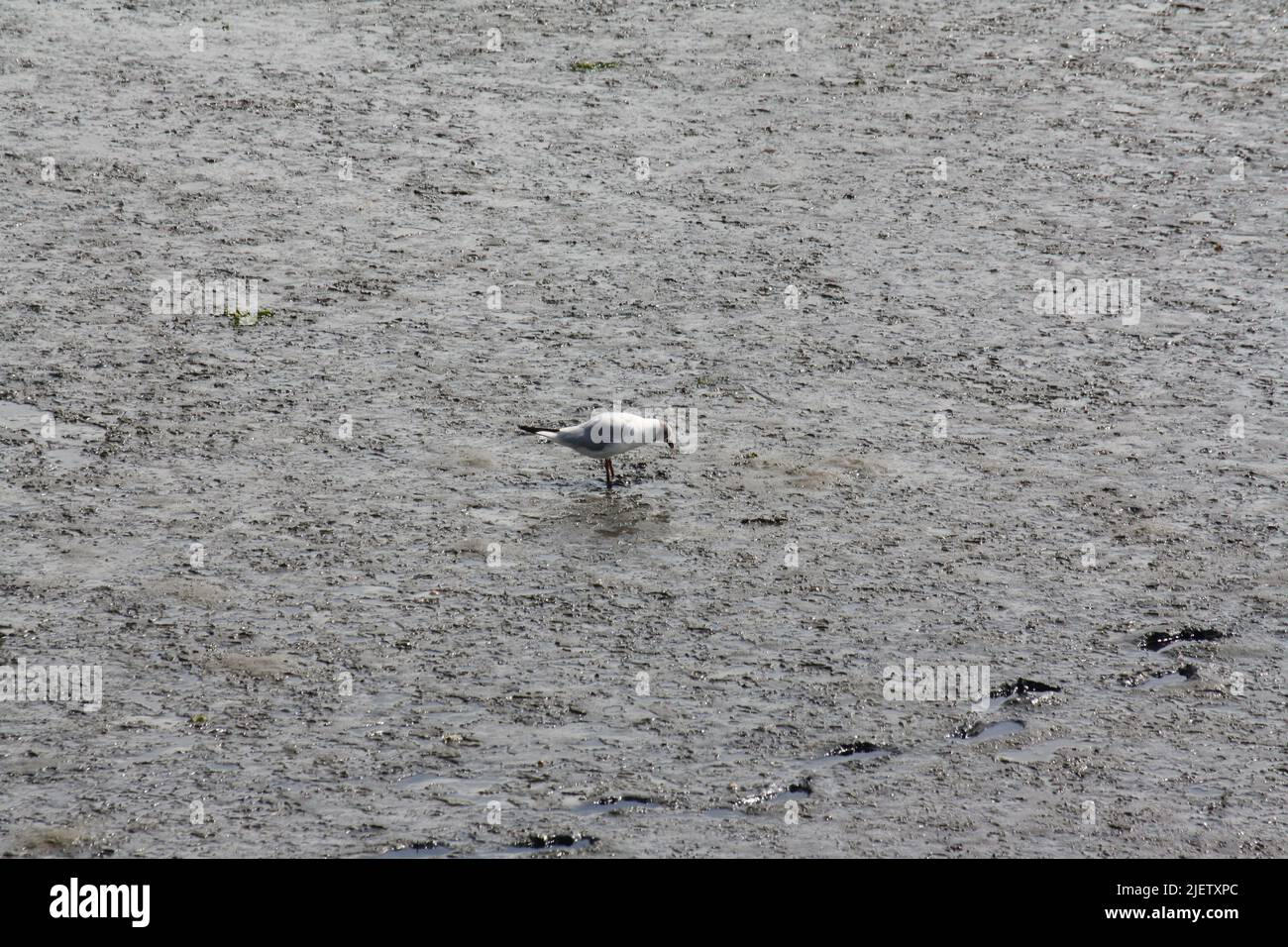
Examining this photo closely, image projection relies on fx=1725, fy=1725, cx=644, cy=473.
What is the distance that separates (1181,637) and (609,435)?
9.77 ft

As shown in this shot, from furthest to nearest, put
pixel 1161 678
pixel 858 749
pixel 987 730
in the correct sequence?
1. pixel 1161 678
2. pixel 987 730
3. pixel 858 749

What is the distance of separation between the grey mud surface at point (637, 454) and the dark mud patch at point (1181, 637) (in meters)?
0.07

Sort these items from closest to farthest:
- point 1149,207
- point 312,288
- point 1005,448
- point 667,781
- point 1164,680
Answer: point 667,781 < point 1164,680 < point 1005,448 < point 312,288 < point 1149,207

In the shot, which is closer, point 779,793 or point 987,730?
point 779,793

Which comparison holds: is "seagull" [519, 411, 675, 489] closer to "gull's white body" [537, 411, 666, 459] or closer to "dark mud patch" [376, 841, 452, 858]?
"gull's white body" [537, 411, 666, 459]

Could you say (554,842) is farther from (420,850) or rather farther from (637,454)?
(637,454)

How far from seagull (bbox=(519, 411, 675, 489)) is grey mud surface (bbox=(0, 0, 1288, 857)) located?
0.81 ft

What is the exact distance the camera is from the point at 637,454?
9641 millimetres

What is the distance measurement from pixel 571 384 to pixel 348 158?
453cm

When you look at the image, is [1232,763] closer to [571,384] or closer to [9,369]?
[571,384]

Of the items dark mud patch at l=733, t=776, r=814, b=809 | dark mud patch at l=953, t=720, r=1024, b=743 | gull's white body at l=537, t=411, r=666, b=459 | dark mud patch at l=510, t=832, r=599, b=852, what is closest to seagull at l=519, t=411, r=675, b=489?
gull's white body at l=537, t=411, r=666, b=459

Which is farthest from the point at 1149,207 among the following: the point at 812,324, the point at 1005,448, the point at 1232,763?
the point at 1232,763

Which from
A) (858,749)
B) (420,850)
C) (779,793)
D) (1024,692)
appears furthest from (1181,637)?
→ (420,850)

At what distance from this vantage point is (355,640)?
764 cm
